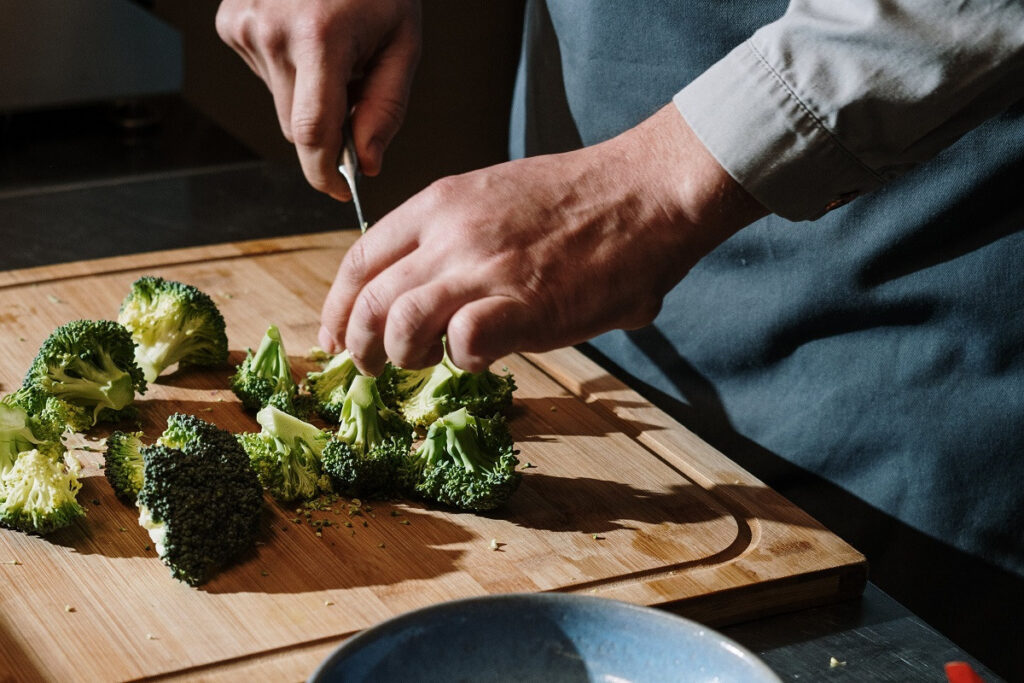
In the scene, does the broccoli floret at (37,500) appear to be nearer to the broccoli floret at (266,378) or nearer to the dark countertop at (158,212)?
the broccoli floret at (266,378)

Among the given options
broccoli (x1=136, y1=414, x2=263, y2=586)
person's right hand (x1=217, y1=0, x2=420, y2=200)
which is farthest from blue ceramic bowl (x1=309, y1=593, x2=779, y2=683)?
person's right hand (x1=217, y1=0, x2=420, y2=200)

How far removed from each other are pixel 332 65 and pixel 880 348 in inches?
33.6

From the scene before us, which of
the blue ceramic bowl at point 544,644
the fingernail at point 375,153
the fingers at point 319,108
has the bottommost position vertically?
the blue ceramic bowl at point 544,644

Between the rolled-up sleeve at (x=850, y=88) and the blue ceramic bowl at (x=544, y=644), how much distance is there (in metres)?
0.50

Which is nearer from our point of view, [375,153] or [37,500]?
[37,500]

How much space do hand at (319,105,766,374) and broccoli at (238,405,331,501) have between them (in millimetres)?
227

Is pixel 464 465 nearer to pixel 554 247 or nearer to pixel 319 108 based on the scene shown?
pixel 554 247

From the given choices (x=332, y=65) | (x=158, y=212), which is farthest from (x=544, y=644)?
(x=158, y=212)

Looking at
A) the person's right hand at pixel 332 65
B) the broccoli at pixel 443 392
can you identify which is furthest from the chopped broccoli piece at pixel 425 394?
the person's right hand at pixel 332 65

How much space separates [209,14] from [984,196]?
2.88 meters

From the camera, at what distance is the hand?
4.03 feet

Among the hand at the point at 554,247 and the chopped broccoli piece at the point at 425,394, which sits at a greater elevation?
the hand at the point at 554,247

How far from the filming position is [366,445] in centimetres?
151

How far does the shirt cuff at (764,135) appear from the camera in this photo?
1.18 meters
